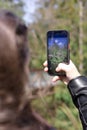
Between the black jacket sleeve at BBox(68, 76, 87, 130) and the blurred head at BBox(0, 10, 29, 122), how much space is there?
0.63 meters

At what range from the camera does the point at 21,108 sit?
107 cm

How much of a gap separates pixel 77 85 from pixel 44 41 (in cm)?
612

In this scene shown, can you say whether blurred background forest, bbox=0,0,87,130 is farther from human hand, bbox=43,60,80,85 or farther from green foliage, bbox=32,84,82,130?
human hand, bbox=43,60,80,85

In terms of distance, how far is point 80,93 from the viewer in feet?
5.61

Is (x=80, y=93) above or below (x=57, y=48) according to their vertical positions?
below

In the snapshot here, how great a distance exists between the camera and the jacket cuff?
1.71 meters

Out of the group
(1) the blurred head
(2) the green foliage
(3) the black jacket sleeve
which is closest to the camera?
(1) the blurred head

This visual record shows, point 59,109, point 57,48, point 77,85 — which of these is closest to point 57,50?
point 57,48

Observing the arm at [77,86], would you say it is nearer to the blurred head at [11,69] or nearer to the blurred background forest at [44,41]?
the blurred head at [11,69]

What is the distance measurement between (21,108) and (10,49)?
0.44ft

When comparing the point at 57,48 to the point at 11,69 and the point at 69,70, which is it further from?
the point at 11,69

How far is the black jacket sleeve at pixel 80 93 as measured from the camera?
5.53 feet

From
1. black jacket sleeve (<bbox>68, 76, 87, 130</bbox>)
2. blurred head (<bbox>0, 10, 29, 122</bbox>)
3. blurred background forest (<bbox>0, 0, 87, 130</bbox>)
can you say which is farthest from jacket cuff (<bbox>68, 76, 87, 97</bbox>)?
blurred background forest (<bbox>0, 0, 87, 130</bbox>)

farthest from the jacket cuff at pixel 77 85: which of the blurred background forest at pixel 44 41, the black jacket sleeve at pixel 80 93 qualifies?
the blurred background forest at pixel 44 41
